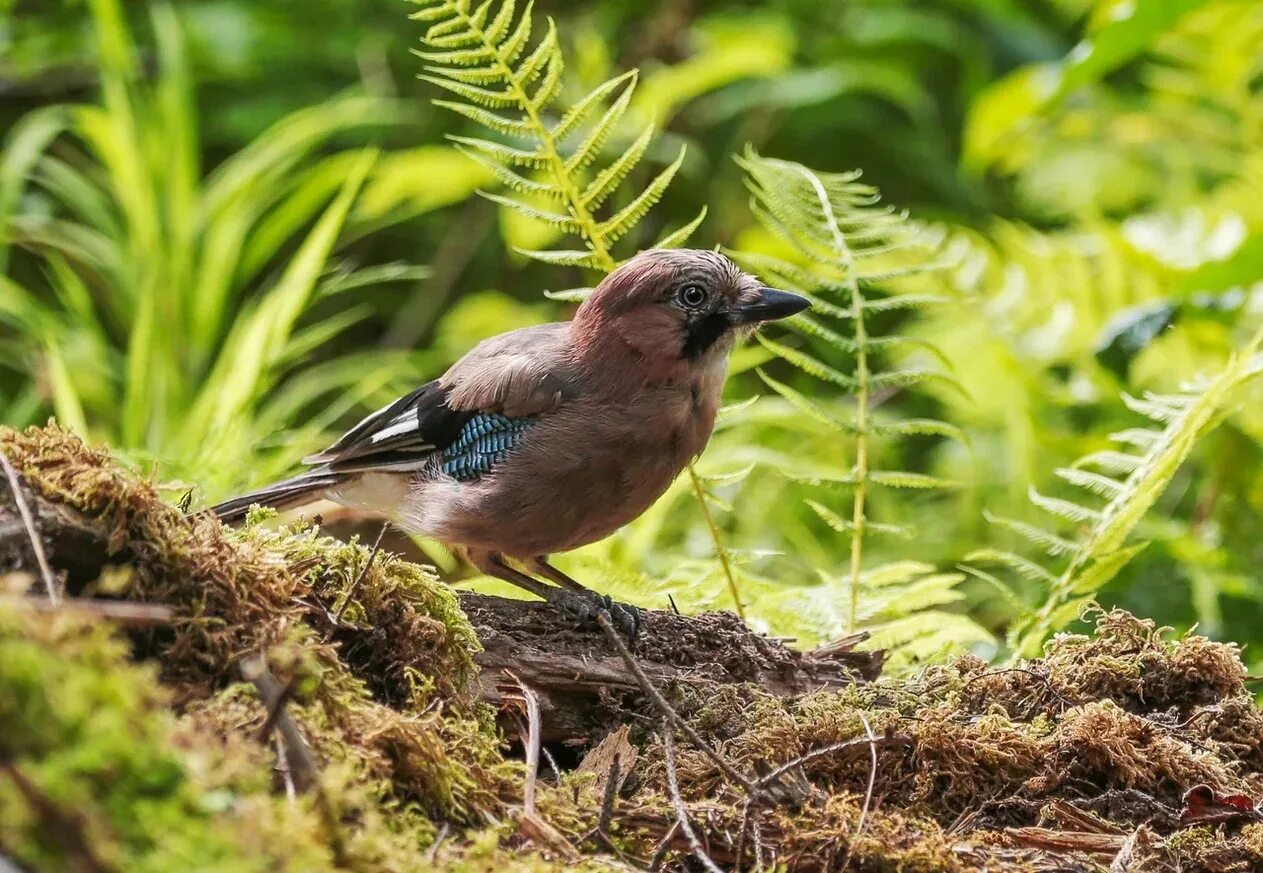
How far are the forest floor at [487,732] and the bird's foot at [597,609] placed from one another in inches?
2.8

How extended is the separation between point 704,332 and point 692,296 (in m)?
0.11

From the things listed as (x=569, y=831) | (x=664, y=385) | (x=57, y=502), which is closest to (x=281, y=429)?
(x=664, y=385)

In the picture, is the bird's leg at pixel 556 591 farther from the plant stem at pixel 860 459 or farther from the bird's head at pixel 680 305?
the plant stem at pixel 860 459

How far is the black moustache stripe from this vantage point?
3740 millimetres

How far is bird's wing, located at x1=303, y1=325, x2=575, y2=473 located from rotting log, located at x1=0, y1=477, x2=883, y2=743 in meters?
0.73

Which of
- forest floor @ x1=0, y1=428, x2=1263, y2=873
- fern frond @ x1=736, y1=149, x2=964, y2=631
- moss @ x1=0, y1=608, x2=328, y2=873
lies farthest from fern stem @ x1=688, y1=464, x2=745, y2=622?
moss @ x1=0, y1=608, x2=328, y2=873

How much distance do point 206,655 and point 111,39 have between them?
16.2 ft

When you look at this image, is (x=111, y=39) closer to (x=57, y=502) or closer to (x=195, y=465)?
(x=195, y=465)

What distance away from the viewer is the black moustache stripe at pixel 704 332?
12.3ft

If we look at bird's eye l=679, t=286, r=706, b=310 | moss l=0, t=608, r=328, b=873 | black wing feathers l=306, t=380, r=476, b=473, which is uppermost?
moss l=0, t=608, r=328, b=873

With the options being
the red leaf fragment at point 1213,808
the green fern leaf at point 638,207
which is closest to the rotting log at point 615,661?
the red leaf fragment at point 1213,808

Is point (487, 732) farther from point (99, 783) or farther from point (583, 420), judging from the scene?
point (583, 420)

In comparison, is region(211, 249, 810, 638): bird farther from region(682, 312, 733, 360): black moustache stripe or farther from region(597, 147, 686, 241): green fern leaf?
region(597, 147, 686, 241): green fern leaf

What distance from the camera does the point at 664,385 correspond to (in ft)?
12.2
